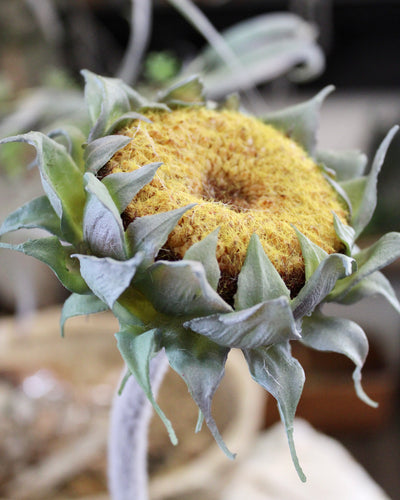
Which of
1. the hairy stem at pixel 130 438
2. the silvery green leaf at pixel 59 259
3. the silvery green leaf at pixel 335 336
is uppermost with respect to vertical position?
the silvery green leaf at pixel 59 259

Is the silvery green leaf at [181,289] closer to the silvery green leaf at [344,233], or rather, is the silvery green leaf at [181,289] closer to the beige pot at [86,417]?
the silvery green leaf at [344,233]

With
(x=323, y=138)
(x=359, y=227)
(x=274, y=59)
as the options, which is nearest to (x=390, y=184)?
(x=323, y=138)

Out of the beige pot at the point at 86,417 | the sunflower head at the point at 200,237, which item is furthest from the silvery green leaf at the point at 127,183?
the beige pot at the point at 86,417

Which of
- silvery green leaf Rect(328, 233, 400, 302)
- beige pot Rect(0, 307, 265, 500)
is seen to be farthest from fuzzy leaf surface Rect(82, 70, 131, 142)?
beige pot Rect(0, 307, 265, 500)

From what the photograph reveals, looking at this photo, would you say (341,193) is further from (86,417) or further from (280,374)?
(86,417)

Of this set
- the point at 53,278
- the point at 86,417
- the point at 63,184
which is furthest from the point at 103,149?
the point at 53,278

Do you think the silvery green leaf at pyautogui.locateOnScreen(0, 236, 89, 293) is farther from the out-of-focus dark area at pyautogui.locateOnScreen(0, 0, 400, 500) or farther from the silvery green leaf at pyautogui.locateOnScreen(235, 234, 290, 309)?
the out-of-focus dark area at pyautogui.locateOnScreen(0, 0, 400, 500)

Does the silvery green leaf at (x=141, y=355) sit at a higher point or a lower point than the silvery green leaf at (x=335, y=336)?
higher
